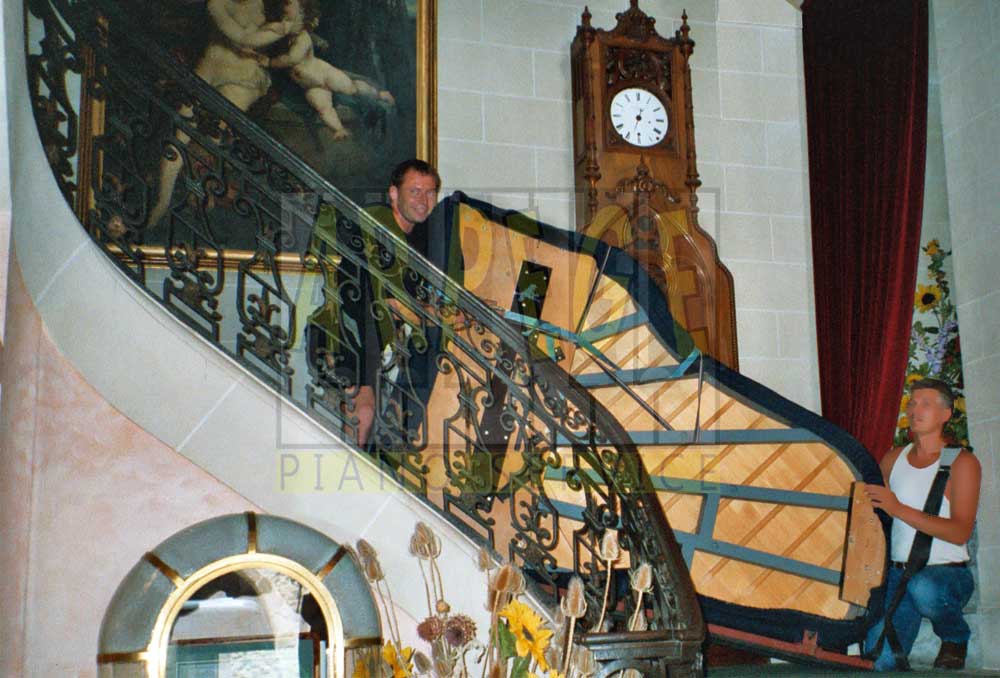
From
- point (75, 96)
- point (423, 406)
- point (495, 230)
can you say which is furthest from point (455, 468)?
point (75, 96)

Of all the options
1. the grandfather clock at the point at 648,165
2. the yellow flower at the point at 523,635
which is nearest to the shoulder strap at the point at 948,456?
the grandfather clock at the point at 648,165

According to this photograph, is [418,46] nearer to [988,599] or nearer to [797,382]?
[797,382]

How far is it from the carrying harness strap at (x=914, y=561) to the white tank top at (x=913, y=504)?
2 cm

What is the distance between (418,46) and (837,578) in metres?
3.51

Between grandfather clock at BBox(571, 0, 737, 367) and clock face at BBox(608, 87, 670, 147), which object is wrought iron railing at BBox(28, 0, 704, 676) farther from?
clock face at BBox(608, 87, 670, 147)

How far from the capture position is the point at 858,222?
613 centimetres

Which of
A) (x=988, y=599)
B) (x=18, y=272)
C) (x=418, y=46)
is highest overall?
(x=418, y=46)

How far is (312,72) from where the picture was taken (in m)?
5.70

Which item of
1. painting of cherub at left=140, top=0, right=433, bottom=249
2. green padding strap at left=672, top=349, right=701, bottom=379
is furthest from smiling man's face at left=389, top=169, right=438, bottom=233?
green padding strap at left=672, top=349, right=701, bottom=379

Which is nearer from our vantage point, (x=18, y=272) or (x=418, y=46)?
(x=18, y=272)

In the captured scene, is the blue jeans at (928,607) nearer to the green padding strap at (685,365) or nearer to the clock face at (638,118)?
the green padding strap at (685,365)

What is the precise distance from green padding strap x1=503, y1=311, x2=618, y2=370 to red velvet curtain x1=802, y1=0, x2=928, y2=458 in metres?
1.95

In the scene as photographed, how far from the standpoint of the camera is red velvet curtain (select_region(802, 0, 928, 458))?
5.92m

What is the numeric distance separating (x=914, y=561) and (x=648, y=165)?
7.92ft
